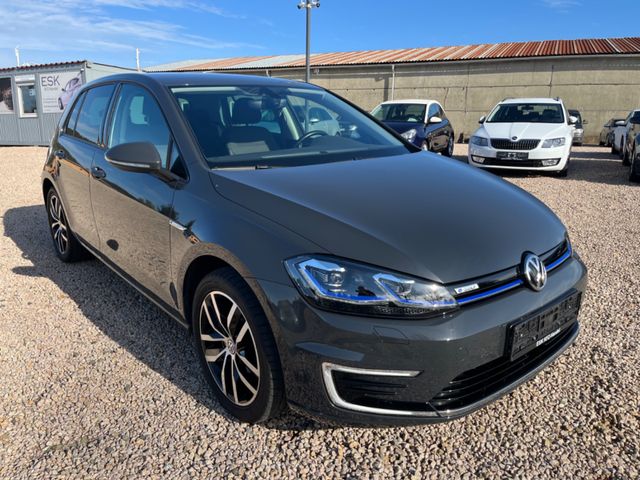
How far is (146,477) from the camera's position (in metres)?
1.98

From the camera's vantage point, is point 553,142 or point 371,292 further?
point 553,142

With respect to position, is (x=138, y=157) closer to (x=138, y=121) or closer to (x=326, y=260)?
(x=138, y=121)

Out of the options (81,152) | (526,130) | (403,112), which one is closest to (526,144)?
(526,130)

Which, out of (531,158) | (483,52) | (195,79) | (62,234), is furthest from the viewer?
(483,52)

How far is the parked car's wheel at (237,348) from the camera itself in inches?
78.0

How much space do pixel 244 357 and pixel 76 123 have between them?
2920 millimetres

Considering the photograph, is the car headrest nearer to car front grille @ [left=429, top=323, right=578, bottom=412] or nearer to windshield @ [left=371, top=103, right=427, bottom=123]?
car front grille @ [left=429, top=323, right=578, bottom=412]

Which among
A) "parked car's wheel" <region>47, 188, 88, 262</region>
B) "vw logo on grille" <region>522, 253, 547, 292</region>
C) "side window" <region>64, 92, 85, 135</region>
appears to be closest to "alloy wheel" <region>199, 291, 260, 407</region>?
"vw logo on grille" <region>522, 253, 547, 292</region>

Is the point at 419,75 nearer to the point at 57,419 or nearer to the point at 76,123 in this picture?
the point at 76,123

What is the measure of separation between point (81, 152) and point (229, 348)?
2296 mm

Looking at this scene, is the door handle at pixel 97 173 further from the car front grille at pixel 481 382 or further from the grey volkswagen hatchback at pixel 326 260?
the car front grille at pixel 481 382

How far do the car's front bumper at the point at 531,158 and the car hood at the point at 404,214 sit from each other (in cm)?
742

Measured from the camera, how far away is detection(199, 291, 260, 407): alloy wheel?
2112mm

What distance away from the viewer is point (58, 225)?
4562 millimetres
